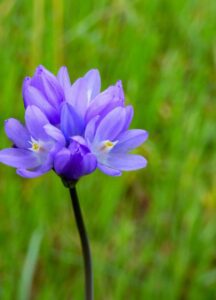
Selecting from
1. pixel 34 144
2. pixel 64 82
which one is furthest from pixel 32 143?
pixel 64 82

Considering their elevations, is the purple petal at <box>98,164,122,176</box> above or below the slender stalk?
above

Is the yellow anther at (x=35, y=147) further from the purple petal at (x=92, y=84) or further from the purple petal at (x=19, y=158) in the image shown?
the purple petal at (x=92, y=84)

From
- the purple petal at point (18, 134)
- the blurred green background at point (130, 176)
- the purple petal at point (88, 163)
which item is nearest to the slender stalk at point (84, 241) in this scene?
the purple petal at point (88, 163)

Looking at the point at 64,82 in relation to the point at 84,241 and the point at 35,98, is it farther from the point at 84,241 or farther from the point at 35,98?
the point at 84,241

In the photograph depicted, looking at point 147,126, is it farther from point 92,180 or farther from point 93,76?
point 93,76

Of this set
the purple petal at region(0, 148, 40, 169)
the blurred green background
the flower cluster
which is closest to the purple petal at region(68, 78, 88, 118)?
the flower cluster

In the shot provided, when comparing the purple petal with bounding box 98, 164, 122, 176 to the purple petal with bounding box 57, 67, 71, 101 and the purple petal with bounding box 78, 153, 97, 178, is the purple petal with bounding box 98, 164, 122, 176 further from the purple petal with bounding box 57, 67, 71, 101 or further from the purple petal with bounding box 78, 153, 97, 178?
the purple petal with bounding box 57, 67, 71, 101

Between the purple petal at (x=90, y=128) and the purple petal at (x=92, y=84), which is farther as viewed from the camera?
the purple petal at (x=92, y=84)
